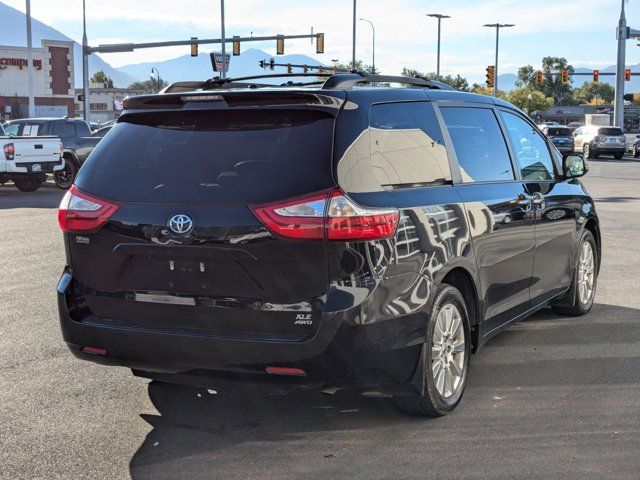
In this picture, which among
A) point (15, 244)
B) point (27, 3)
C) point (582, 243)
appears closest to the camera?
point (582, 243)

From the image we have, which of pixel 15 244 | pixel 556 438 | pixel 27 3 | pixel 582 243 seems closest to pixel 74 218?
pixel 556 438

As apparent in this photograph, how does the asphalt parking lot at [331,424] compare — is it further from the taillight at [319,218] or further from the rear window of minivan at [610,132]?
the rear window of minivan at [610,132]

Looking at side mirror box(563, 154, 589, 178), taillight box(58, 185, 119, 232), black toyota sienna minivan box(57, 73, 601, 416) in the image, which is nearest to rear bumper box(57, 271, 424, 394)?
black toyota sienna minivan box(57, 73, 601, 416)

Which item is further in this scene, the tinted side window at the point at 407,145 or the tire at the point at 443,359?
the tire at the point at 443,359

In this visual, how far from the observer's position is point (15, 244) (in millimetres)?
11531

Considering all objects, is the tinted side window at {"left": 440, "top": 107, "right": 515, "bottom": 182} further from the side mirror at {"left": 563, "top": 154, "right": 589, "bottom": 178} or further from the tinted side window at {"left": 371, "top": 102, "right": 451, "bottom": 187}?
the side mirror at {"left": 563, "top": 154, "right": 589, "bottom": 178}

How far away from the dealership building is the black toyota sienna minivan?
65633 millimetres

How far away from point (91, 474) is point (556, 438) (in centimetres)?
234

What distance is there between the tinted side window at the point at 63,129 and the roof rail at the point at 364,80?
19.5 metres

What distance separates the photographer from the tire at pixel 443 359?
4418mm

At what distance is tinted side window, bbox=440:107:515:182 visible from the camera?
5074 millimetres

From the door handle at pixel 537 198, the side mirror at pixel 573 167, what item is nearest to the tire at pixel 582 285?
the side mirror at pixel 573 167

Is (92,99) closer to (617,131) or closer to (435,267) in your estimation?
(617,131)

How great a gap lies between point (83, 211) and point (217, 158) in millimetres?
814
